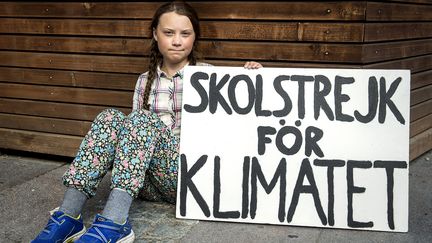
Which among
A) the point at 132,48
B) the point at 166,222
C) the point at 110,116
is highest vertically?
the point at 132,48

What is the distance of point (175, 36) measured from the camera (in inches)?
114

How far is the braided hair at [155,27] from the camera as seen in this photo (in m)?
2.93

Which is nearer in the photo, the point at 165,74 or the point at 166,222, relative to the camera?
the point at 166,222

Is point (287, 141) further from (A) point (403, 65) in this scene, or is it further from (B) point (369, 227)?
(A) point (403, 65)

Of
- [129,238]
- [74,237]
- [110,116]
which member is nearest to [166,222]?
[129,238]

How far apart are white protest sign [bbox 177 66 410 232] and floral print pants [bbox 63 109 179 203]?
271mm

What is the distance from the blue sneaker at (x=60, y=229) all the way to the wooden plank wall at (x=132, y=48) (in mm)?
1284

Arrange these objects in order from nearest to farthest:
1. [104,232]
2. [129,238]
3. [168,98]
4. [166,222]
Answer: [104,232]
[129,238]
[166,222]
[168,98]

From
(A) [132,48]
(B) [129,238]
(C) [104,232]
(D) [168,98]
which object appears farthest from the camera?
(A) [132,48]

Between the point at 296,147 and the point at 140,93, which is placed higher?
the point at 140,93

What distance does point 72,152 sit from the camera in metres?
3.93

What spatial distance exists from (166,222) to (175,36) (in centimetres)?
98

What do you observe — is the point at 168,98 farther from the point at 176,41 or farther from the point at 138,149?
the point at 138,149

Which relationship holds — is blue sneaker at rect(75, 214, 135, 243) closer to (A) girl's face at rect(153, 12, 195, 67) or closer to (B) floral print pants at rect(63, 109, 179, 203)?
(B) floral print pants at rect(63, 109, 179, 203)
